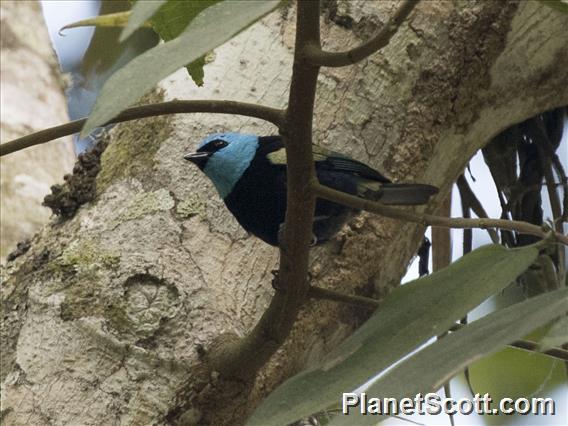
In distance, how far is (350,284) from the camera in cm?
225

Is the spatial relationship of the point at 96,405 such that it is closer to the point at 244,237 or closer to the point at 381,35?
the point at 244,237

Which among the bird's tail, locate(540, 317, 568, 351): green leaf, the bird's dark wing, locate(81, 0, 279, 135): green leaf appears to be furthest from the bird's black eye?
locate(540, 317, 568, 351): green leaf

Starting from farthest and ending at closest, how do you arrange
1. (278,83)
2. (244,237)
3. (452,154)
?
(452,154) < (278,83) < (244,237)

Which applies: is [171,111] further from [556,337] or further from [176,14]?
[556,337]

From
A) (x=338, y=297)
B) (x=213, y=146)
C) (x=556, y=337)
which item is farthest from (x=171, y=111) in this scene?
(x=213, y=146)

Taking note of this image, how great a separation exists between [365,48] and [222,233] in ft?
3.11

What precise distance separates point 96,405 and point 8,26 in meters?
2.32

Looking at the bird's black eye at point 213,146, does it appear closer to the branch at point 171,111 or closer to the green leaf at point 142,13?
the branch at point 171,111

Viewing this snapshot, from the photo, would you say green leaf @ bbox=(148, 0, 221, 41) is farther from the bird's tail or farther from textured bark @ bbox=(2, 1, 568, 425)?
the bird's tail

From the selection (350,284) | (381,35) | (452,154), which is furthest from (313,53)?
(452,154)

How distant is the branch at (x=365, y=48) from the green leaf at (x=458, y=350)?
39 centimetres

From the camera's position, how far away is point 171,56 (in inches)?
44.1

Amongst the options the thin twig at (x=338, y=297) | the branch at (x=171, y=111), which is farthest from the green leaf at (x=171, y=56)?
the thin twig at (x=338, y=297)

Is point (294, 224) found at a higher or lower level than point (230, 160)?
lower
